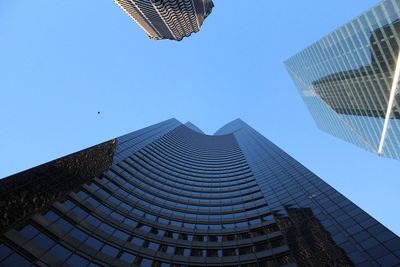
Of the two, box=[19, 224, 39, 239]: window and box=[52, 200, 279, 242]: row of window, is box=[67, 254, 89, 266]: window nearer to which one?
box=[19, 224, 39, 239]: window

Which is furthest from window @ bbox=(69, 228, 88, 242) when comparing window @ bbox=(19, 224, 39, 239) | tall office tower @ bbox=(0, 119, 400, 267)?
window @ bbox=(19, 224, 39, 239)

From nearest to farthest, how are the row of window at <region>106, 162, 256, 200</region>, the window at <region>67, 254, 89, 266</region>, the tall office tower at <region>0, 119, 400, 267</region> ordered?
the window at <region>67, 254, 89, 266</region>
the tall office tower at <region>0, 119, 400, 267</region>
the row of window at <region>106, 162, 256, 200</region>

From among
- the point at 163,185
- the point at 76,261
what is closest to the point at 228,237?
the point at 163,185

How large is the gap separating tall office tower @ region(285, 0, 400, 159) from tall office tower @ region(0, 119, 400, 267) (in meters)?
30.7

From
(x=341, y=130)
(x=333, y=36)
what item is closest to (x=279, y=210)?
(x=333, y=36)

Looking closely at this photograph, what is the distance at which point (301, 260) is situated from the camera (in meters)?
29.8

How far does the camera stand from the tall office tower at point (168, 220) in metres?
25.4

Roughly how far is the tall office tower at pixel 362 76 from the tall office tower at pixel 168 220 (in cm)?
3070

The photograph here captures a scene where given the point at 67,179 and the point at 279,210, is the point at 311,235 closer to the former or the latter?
the point at 279,210

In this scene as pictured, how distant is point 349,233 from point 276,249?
6878 millimetres

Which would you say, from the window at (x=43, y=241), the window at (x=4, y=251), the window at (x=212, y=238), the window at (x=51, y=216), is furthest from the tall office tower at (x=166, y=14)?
the window at (x=4, y=251)

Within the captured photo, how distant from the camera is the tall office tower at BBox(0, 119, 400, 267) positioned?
1001 inches

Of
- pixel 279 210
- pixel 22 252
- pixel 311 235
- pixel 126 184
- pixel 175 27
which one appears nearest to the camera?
pixel 22 252

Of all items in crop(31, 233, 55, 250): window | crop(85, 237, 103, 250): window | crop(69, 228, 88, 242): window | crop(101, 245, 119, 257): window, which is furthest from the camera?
crop(101, 245, 119, 257): window
